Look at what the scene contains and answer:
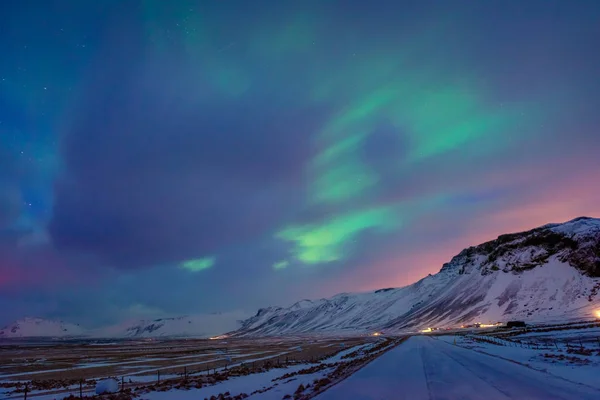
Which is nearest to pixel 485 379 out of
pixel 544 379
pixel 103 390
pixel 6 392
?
pixel 544 379

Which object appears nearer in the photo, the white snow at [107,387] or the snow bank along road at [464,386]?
the snow bank along road at [464,386]

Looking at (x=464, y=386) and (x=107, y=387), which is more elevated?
(x=107, y=387)

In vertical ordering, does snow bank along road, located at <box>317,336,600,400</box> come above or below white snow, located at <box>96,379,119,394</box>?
below

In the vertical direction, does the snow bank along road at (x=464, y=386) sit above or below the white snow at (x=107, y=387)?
below

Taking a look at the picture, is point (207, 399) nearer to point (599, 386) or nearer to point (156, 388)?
point (156, 388)

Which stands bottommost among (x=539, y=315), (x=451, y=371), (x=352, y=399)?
(x=539, y=315)

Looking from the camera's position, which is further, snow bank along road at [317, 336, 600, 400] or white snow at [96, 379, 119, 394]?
white snow at [96, 379, 119, 394]

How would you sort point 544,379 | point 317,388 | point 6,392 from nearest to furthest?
point 544,379 < point 317,388 < point 6,392

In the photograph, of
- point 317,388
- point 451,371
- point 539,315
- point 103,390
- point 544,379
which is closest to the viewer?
point 544,379

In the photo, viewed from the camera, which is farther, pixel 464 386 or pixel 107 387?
pixel 107 387

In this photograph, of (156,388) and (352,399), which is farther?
(156,388)

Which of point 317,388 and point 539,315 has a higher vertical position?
point 317,388

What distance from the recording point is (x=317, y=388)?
73.8 ft

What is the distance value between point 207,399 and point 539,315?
194450 mm
